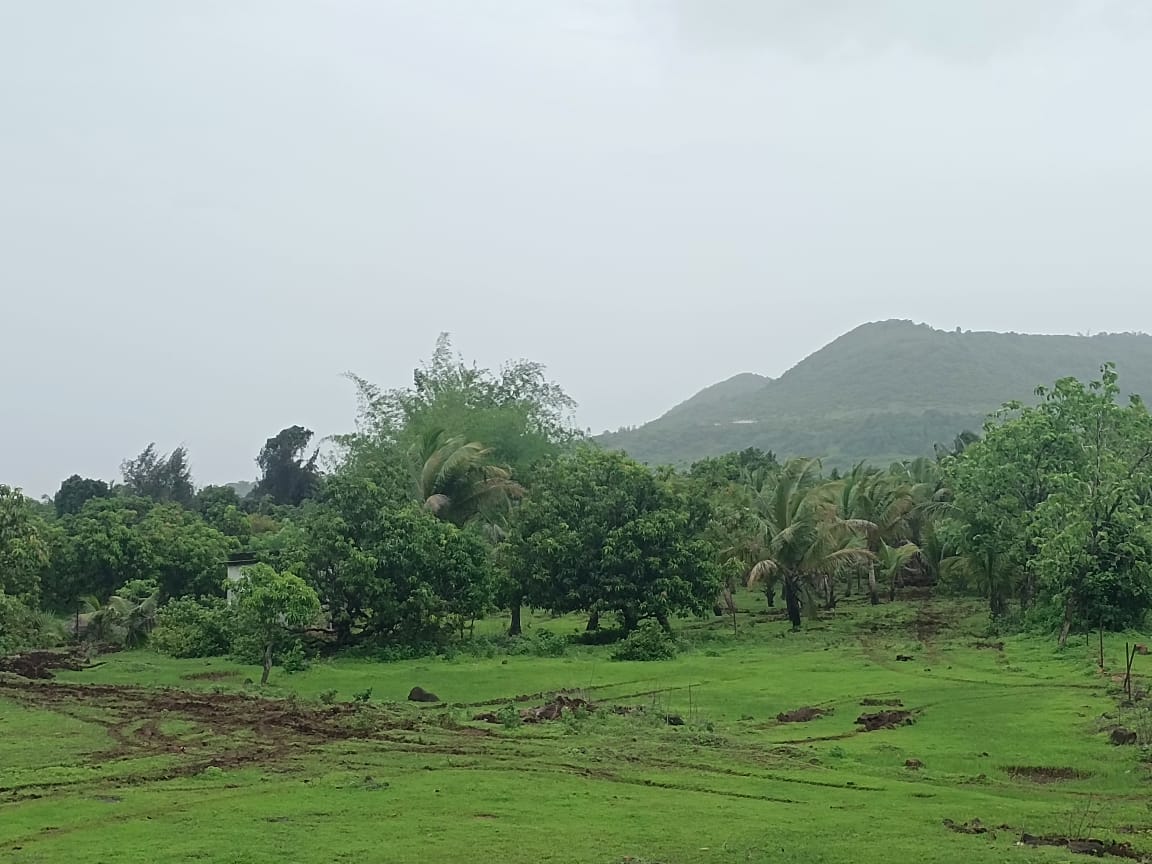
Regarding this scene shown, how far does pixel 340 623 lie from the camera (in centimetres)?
3381

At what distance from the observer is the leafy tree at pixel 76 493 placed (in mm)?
65188

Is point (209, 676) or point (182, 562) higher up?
point (182, 562)

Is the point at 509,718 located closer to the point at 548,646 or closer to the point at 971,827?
the point at 971,827

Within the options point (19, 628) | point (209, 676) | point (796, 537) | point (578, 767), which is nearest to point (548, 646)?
point (209, 676)

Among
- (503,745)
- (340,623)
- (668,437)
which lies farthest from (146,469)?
(668,437)

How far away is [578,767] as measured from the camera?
656 inches

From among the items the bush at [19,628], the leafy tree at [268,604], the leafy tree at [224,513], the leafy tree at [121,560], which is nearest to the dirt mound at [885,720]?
the leafy tree at [268,604]

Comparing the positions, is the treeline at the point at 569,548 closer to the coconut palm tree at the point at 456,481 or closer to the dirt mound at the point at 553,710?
the coconut palm tree at the point at 456,481

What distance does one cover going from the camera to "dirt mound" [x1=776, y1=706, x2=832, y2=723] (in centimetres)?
2107

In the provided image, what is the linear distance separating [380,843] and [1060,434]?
3264 centimetres

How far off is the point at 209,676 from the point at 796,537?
20.6m

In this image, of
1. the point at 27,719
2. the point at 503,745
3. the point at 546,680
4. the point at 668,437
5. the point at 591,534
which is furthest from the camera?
the point at 668,437

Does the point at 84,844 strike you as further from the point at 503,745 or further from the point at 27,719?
the point at 27,719

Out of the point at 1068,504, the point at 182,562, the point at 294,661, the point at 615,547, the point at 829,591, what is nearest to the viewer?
the point at 294,661
